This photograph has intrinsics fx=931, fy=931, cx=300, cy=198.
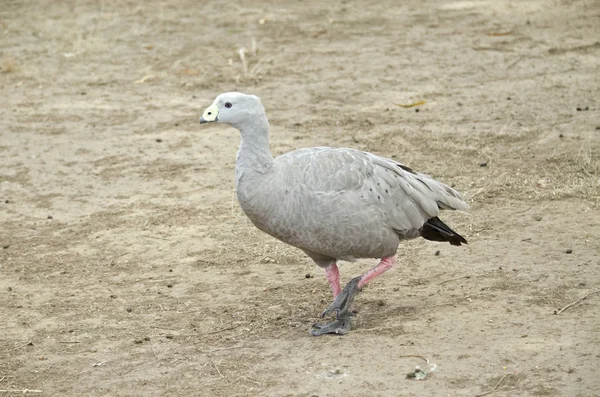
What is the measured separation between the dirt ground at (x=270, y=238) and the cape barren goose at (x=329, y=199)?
496mm

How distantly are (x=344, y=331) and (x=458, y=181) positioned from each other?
9.37 ft

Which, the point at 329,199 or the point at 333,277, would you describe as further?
the point at 333,277

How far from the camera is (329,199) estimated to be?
5641 millimetres

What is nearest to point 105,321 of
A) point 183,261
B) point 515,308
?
point 183,261

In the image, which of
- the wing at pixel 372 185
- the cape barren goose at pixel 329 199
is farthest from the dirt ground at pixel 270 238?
the wing at pixel 372 185

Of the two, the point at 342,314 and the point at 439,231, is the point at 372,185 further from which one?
the point at 342,314

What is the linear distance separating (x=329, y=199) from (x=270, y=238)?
1.89m

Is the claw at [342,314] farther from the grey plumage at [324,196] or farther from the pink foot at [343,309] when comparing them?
the grey plumage at [324,196]

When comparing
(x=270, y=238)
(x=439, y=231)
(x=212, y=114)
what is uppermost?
(x=212, y=114)

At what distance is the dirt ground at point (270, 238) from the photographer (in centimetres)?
543

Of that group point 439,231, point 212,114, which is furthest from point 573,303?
point 212,114

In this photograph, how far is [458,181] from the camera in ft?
27.1

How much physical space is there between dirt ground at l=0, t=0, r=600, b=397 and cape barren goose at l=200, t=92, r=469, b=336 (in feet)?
1.63

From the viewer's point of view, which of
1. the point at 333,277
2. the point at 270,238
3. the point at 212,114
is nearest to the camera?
the point at 212,114
